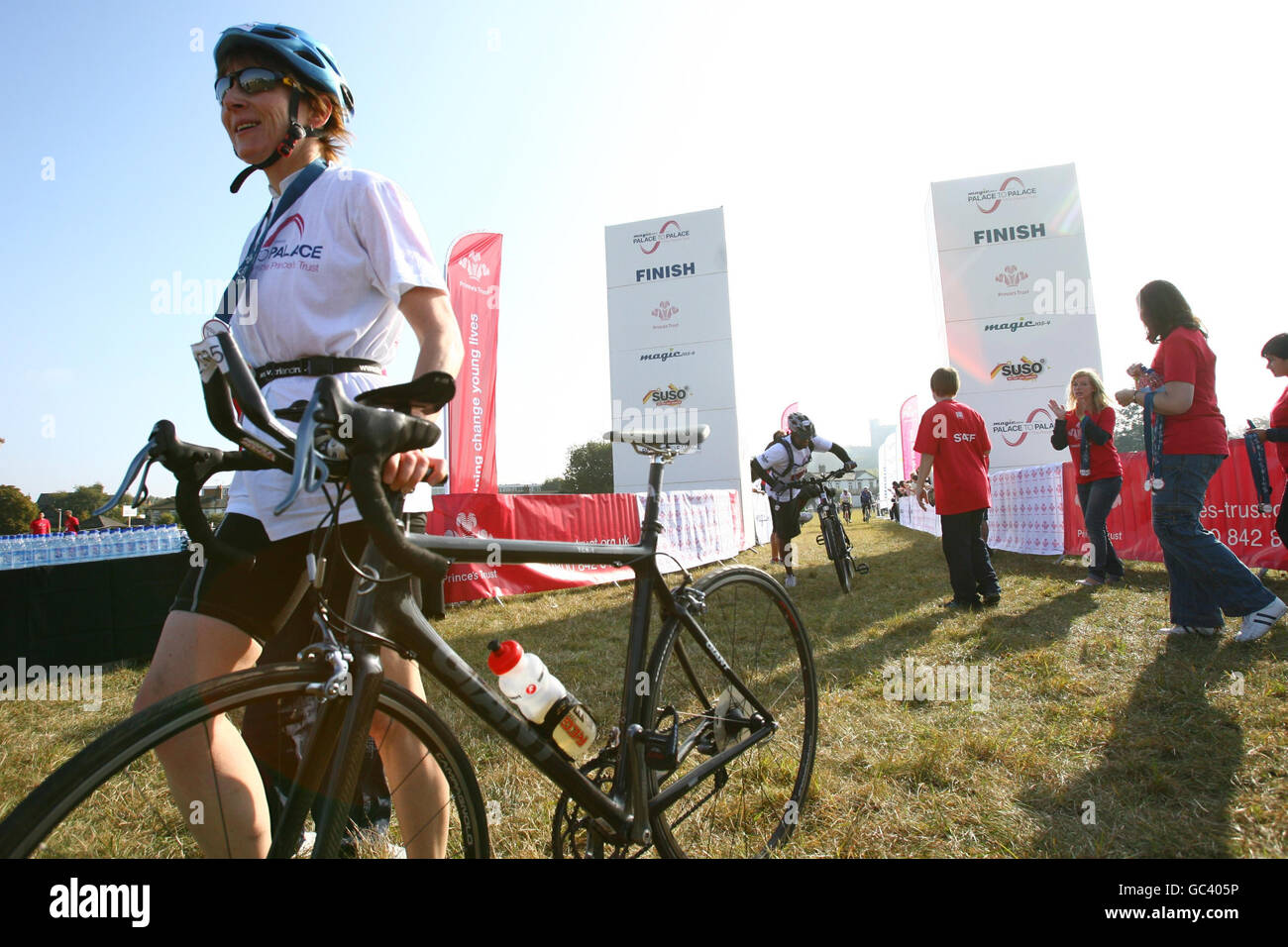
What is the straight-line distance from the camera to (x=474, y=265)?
9.20 meters

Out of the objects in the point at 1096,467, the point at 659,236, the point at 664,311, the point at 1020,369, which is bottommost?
the point at 1096,467

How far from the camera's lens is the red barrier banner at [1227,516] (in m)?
5.90

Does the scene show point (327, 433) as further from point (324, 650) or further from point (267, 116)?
point (267, 116)

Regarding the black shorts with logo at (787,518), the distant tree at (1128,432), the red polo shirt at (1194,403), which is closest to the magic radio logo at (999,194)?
the black shorts with logo at (787,518)

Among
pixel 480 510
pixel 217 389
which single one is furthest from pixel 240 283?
pixel 480 510

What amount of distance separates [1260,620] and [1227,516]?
3.65m

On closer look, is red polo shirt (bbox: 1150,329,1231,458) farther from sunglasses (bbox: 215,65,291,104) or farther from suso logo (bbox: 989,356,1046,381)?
suso logo (bbox: 989,356,1046,381)

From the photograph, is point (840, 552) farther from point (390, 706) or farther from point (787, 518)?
point (390, 706)

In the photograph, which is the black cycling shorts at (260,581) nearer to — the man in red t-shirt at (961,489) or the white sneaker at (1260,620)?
the white sneaker at (1260,620)

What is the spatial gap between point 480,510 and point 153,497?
21.1 feet

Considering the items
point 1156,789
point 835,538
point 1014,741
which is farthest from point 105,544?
point 1156,789

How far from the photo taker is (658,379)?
730 inches

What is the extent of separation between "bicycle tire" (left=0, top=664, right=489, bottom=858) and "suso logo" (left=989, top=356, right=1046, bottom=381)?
15732mm
